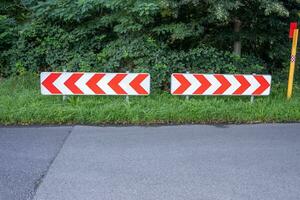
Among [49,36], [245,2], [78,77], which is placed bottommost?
[78,77]

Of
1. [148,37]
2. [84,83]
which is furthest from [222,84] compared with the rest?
[84,83]

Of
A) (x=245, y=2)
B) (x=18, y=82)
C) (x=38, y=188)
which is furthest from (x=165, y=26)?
(x=38, y=188)

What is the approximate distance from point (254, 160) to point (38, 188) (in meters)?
3.00

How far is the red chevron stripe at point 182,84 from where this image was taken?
7.97 metres

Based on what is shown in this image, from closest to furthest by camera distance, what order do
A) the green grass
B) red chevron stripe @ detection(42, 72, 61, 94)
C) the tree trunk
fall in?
the green grass < red chevron stripe @ detection(42, 72, 61, 94) < the tree trunk

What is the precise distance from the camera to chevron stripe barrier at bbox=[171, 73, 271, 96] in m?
7.98

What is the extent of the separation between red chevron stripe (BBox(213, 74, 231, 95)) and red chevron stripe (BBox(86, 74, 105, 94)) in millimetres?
2574

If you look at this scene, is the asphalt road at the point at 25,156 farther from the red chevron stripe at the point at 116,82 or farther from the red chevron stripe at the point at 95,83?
the red chevron stripe at the point at 116,82

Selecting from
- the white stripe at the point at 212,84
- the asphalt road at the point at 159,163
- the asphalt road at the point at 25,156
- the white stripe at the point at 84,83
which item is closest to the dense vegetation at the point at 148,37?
the white stripe at the point at 212,84

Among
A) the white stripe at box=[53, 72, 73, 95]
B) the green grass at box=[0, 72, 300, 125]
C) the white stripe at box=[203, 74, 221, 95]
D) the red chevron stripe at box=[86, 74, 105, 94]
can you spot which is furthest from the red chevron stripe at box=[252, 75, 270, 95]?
the white stripe at box=[53, 72, 73, 95]

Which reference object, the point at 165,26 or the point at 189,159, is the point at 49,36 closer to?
the point at 165,26

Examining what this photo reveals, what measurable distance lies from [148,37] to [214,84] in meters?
2.65

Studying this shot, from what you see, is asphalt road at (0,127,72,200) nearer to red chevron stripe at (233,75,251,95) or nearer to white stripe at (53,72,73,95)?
white stripe at (53,72,73,95)

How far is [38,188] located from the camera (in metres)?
4.19
